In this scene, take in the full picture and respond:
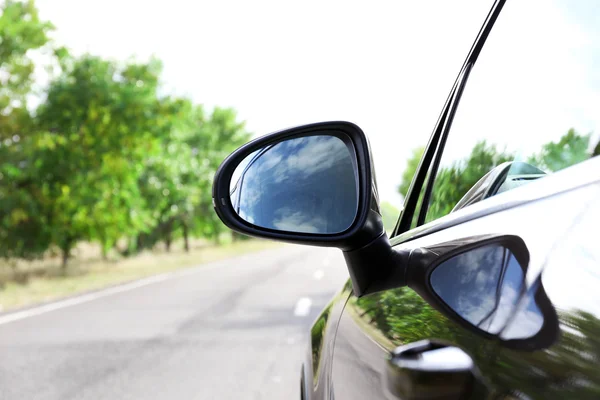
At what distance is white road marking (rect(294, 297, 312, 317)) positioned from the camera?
10.7 metres

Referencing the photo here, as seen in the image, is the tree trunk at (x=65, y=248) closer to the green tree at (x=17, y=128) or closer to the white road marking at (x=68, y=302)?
the green tree at (x=17, y=128)

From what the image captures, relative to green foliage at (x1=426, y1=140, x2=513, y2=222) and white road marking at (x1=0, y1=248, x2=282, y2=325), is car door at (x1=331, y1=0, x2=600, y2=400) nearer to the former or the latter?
green foliage at (x1=426, y1=140, x2=513, y2=222)

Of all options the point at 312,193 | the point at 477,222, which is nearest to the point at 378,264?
the point at 312,193

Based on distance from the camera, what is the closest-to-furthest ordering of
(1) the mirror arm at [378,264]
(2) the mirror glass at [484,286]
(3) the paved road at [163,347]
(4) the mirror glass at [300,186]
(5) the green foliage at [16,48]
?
(2) the mirror glass at [484,286]
(1) the mirror arm at [378,264]
(4) the mirror glass at [300,186]
(3) the paved road at [163,347]
(5) the green foliage at [16,48]

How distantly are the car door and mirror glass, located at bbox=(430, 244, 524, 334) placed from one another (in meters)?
0.01

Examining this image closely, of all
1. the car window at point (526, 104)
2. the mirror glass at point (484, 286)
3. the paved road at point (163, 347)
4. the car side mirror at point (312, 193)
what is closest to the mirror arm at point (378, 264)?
the car side mirror at point (312, 193)

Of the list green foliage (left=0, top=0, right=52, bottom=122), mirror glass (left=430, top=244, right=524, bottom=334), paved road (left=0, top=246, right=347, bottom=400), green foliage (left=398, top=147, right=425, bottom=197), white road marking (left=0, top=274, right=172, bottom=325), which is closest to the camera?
mirror glass (left=430, top=244, right=524, bottom=334)

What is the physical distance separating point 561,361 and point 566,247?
0.16 metres

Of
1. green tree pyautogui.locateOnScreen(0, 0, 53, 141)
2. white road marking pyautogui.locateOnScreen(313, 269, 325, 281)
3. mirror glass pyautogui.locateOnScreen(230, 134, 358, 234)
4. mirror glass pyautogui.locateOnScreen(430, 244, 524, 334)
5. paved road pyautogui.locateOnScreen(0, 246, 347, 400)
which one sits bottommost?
white road marking pyautogui.locateOnScreen(313, 269, 325, 281)

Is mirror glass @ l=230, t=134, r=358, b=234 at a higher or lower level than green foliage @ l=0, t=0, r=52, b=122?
lower

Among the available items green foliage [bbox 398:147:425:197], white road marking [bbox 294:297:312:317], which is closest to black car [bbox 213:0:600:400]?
green foliage [bbox 398:147:425:197]

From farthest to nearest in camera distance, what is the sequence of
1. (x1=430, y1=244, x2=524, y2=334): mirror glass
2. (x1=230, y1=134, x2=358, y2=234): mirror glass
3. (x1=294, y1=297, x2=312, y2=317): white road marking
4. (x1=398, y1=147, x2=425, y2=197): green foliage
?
(x1=294, y1=297, x2=312, y2=317): white road marking → (x1=398, y1=147, x2=425, y2=197): green foliage → (x1=230, y1=134, x2=358, y2=234): mirror glass → (x1=430, y1=244, x2=524, y2=334): mirror glass

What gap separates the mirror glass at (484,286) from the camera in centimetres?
104

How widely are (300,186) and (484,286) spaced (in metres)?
0.76
